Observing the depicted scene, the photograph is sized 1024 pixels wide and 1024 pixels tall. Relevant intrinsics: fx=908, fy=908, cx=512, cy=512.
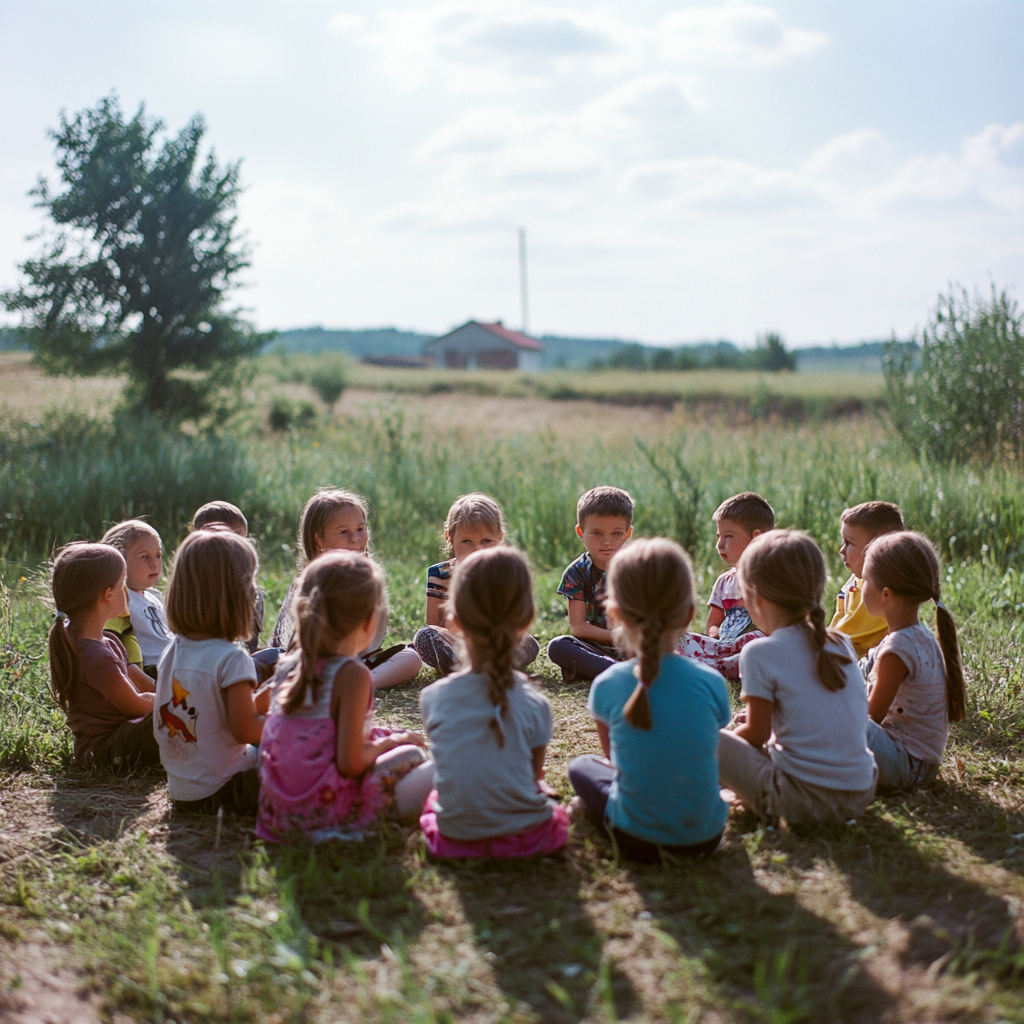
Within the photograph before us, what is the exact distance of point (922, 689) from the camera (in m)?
3.48

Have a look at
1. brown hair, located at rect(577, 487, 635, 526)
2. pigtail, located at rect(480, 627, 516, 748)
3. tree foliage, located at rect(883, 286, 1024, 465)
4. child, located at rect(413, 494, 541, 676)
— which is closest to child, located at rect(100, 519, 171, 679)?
child, located at rect(413, 494, 541, 676)

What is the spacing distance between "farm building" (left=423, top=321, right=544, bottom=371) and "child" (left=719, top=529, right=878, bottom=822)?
67.3 m

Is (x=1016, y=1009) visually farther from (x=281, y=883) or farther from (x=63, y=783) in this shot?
(x=63, y=783)

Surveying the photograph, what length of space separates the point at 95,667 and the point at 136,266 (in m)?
14.7

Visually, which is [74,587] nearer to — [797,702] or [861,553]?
[797,702]

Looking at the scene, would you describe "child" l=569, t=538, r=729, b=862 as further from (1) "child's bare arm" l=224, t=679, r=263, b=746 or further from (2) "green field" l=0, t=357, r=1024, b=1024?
(1) "child's bare arm" l=224, t=679, r=263, b=746

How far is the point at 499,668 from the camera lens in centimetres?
285

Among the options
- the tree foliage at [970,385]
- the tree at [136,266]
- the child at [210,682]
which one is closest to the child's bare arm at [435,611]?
the child at [210,682]

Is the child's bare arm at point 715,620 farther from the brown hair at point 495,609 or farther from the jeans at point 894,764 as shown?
the brown hair at point 495,609

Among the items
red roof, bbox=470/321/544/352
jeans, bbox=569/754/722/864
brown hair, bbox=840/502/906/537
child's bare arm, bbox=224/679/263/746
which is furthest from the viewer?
red roof, bbox=470/321/544/352

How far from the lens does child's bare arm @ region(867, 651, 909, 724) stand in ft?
11.3

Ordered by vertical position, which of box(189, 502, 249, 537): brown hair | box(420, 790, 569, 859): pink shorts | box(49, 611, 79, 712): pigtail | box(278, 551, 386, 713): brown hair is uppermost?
box(189, 502, 249, 537): brown hair

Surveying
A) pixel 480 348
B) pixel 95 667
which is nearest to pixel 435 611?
pixel 95 667

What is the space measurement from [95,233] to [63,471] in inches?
305
